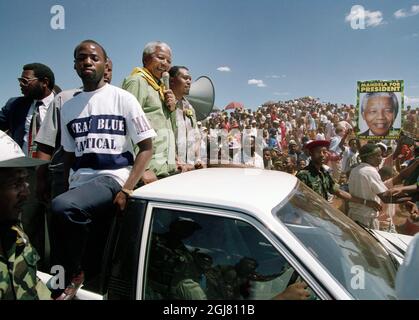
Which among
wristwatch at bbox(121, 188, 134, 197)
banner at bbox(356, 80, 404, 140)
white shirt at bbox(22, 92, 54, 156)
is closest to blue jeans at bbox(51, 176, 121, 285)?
wristwatch at bbox(121, 188, 134, 197)

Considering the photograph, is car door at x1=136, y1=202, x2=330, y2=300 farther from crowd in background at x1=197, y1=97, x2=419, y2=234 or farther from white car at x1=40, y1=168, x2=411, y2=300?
crowd in background at x1=197, y1=97, x2=419, y2=234

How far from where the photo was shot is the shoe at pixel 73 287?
177 cm

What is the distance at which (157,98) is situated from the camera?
126 inches

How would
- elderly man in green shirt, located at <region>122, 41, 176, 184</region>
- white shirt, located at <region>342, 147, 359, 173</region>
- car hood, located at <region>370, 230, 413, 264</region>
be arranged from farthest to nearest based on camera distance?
white shirt, located at <region>342, 147, 359, 173</region> < elderly man in green shirt, located at <region>122, 41, 176, 184</region> < car hood, located at <region>370, 230, 413, 264</region>

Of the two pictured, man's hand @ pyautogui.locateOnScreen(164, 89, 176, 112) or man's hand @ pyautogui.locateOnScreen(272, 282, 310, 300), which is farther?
man's hand @ pyautogui.locateOnScreen(164, 89, 176, 112)

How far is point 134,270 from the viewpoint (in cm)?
162

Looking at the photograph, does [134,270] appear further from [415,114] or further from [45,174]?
[415,114]

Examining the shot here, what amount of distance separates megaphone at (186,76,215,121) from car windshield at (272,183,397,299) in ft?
11.6

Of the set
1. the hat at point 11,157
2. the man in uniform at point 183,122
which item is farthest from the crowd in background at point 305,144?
the hat at point 11,157

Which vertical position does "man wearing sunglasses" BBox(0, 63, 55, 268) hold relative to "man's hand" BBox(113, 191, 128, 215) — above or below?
above

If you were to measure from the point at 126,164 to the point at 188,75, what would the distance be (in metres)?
2.03

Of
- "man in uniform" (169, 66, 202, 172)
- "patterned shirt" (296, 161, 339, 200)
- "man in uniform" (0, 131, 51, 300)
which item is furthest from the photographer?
"patterned shirt" (296, 161, 339, 200)

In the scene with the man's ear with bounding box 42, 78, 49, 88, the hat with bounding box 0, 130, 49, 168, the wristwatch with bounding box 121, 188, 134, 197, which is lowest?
the wristwatch with bounding box 121, 188, 134, 197

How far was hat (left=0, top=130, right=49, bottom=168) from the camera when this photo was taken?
1433 millimetres
